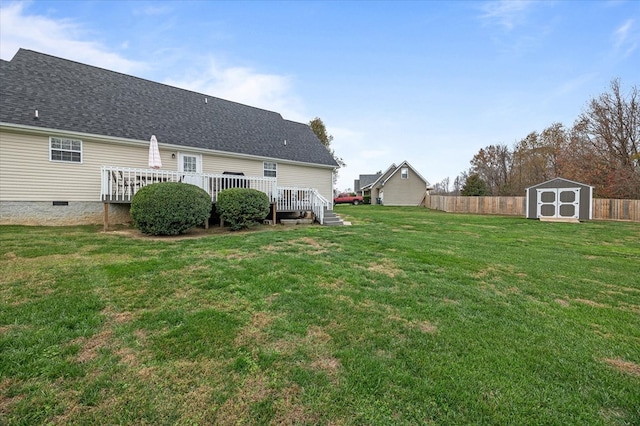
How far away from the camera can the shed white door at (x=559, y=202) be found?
1689 centimetres

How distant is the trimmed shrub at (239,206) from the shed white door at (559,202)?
1800 cm

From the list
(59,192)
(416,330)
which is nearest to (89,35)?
(59,192)

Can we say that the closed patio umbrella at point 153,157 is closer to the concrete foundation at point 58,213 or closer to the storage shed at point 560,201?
the concrete foundation at point 58,213

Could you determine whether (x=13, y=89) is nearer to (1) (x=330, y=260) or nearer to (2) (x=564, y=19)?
(1) (x=330, y=260)

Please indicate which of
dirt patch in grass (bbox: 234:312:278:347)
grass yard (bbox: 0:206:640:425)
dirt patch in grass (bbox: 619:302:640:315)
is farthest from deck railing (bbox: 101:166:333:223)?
dirt patch in grass (bbox: 619:302:640:315)

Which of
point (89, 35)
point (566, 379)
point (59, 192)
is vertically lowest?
point (566, 379)

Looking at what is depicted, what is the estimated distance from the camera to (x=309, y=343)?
2658mm

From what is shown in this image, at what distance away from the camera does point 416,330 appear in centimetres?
295

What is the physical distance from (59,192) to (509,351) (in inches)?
506

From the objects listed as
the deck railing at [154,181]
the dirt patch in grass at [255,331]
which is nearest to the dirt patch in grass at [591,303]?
the dirt patch in grass at [255,331]

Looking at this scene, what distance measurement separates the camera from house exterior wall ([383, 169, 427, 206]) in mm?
33938

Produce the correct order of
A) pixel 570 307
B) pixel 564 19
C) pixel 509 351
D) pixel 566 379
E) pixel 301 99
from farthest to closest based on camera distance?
1. pixel 301 99
2. pixel 564 19
3. pixel 570 307
4. pixel 509 351
5. pixel 566 379

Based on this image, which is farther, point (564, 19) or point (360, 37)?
point (360, 37)

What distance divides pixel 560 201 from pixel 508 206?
5166 mm
